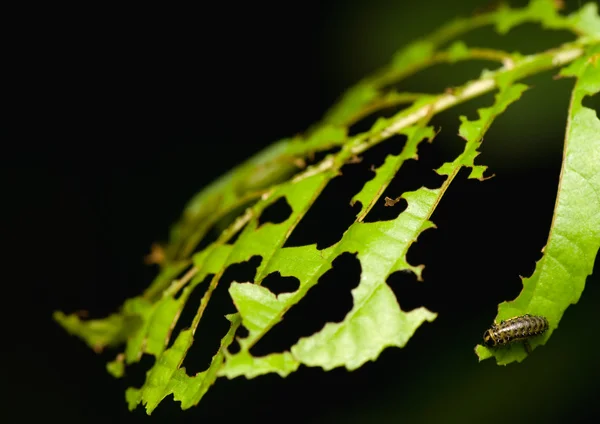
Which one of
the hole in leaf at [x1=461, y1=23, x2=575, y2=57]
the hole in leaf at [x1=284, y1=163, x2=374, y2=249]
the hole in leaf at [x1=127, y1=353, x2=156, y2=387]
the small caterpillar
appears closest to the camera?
the small caterpillar

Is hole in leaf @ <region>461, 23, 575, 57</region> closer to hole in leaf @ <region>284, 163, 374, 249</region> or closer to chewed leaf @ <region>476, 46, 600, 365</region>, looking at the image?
hole in leaf @ <region>284, 163, 374, 249</region>

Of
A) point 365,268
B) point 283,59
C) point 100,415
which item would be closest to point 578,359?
point 365,268

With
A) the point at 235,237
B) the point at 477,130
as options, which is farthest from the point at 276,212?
the point at 477,130

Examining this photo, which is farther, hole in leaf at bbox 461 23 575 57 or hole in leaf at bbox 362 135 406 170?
hole in leaf at bbox 461 23 575 57

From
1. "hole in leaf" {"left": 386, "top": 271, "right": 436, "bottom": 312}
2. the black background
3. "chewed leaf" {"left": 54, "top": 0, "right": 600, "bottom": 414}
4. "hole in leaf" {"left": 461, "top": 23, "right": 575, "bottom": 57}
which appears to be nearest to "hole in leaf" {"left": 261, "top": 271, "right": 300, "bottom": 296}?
"chewed leaf" {"left": 54, "top": 0, "right": 600, "bottom": 414}

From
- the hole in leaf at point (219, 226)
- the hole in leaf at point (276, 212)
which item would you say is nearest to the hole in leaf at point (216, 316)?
the hole in leaf at point (276, 212)

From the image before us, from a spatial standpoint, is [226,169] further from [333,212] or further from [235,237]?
[333,212]

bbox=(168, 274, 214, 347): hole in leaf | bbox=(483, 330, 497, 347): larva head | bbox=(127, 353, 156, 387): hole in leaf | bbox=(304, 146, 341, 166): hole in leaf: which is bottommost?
bbox=(483, 330, 497, 347): larva head
